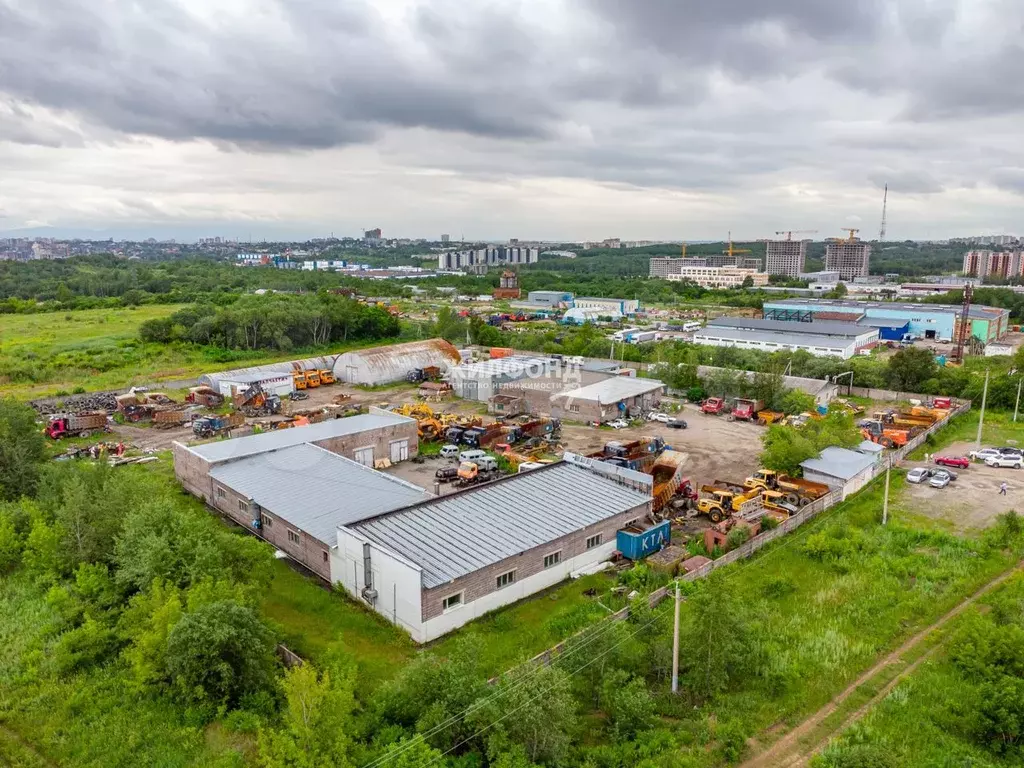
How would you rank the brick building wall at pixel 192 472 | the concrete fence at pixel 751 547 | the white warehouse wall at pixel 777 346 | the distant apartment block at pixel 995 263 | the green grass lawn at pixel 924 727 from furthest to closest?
the distant apartment block at pixel 995 263 → the white warehouse wall at pixel 777 346 → the brick building wall at pixel 192 472 → the concrete fence at pixel 751 547 → the green grass lawn at pixel 924 727

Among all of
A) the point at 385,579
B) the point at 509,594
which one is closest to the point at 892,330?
the point at 509,594

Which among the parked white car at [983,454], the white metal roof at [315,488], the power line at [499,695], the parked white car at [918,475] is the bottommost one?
the parked white car at [918,475]

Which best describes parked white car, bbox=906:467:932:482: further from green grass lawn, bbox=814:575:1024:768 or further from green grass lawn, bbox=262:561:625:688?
green grass lawn, bbox=262:561:625:688

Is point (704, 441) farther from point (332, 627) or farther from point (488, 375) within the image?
point (332, 627)

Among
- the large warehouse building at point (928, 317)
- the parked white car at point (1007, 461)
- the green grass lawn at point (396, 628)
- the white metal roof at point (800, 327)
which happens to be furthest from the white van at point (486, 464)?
the large warehouse building at point (928, 317)

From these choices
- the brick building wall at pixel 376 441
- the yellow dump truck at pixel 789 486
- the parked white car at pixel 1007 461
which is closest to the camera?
the yellow dump truck at pixel 789 486

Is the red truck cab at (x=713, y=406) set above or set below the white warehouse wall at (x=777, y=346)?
below

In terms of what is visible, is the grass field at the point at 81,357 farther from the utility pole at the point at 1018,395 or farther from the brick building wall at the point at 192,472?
the utility pole at the point at 1018,395
